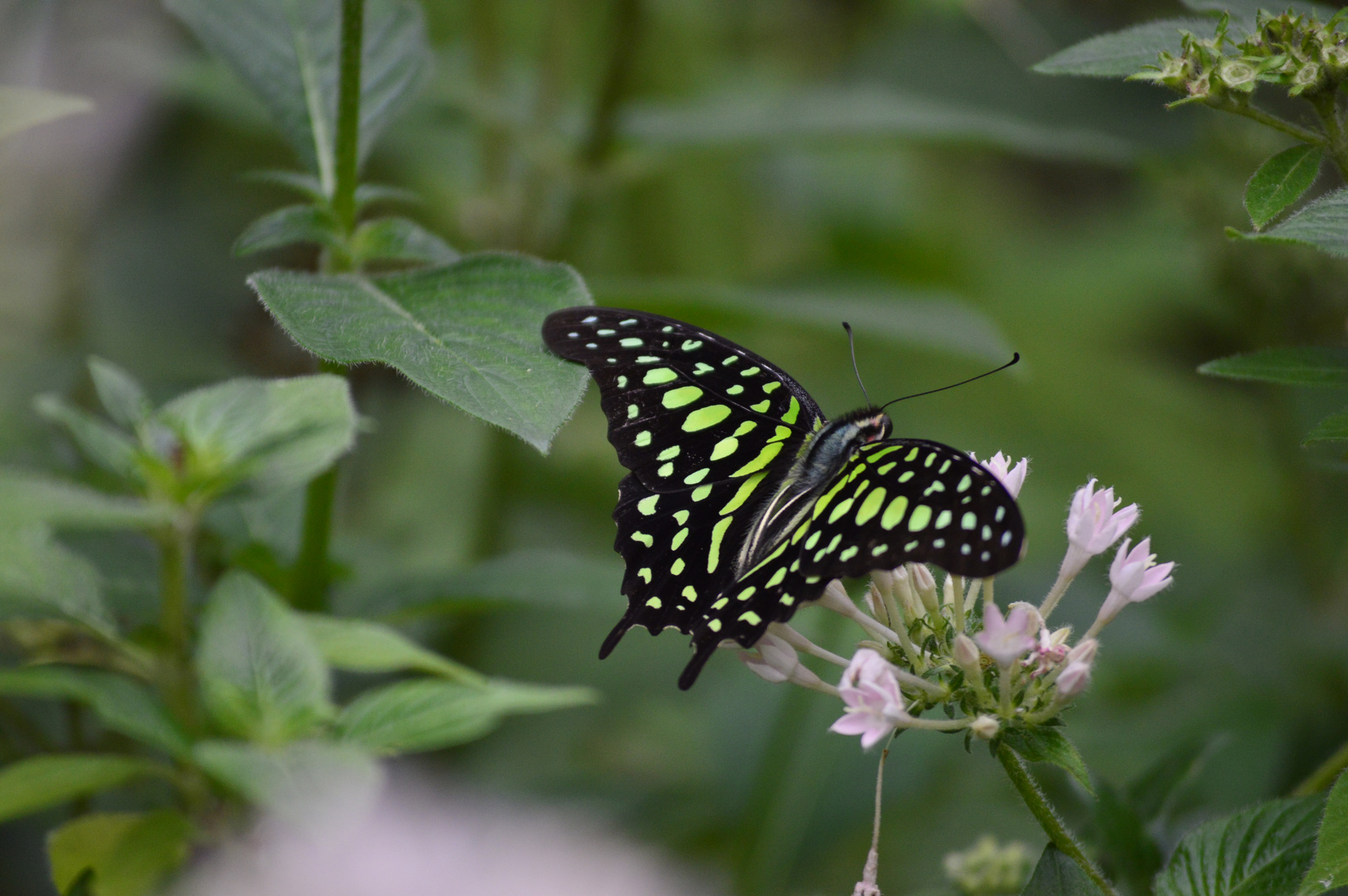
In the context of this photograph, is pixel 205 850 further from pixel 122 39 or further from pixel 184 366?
pixel 122 39

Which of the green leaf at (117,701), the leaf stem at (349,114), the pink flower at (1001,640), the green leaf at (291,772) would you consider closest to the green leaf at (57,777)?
the green leaf at (117,701)

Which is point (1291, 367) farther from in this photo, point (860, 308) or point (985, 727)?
point (860, 308)

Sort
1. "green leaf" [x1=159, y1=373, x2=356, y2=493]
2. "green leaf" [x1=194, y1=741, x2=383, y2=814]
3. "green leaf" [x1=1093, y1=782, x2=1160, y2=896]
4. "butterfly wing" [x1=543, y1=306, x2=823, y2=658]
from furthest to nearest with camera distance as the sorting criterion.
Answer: "butterfly wing" [x1=543, y1=306, x2=823, y2=658]
"green leaf" [x1=1093, y1=782, x2=1160, y2=896]
"green leaf" [x1=159, y1=373, x2=356, y2=493]
"green leaf" [x1=194, y1=741, x2=383, y2=814]

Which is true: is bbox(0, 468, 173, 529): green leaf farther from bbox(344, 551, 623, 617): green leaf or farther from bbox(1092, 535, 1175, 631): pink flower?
bbox(1092, 535, 1175, 631): pink flower

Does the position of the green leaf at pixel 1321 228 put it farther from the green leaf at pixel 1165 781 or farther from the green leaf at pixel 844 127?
the green leaf at pixel 844 127

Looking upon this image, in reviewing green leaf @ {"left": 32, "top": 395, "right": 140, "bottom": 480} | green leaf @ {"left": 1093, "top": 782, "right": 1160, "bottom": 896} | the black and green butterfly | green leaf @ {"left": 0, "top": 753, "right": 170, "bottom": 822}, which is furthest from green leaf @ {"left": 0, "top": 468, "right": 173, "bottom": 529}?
green leaf @ {"left": 1093, "top": 782, "right": 1160, "bottom": 896}

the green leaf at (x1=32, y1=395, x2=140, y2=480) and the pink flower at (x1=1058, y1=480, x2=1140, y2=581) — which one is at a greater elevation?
the green leaf at (x1=32, y1=395, x2=140, y2=480)

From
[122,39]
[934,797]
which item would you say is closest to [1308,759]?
[934,797]
